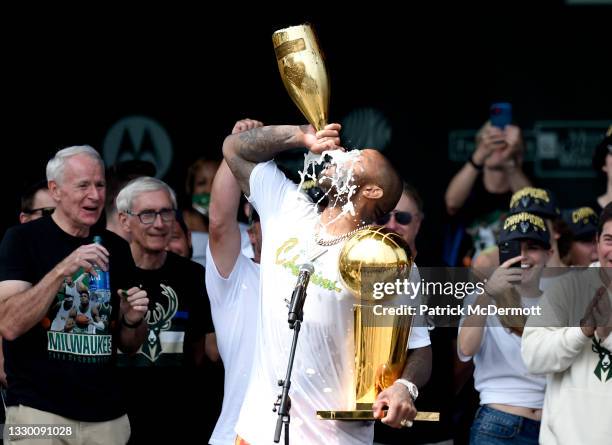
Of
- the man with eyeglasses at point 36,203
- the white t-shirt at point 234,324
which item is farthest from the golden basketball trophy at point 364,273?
the man with eyeglasses at point 36,203

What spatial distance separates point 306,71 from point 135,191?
5.61ft

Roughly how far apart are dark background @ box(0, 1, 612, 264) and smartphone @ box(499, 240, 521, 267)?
264cm

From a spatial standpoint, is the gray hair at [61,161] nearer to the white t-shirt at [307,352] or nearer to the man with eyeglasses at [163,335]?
the man with eyeglasses at [163,335]

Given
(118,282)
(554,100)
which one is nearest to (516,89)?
(554,100)

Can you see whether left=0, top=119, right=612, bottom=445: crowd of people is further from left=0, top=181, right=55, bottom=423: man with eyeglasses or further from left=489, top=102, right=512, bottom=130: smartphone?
left=489, top=102, right=512, bottom=130: smartphone

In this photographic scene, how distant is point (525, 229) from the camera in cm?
592

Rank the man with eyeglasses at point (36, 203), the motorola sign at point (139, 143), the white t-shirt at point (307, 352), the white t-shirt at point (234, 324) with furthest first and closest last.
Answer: the motorola sign at point (139, 143), the man with eyeglasses at point (36, 203), the white t-shirt at point (234, 324), the white t-shirt at point (307, 352)

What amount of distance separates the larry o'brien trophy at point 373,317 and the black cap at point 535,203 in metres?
1.62

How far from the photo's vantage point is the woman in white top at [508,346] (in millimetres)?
5809

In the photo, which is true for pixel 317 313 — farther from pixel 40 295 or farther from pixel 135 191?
pixel 135 191

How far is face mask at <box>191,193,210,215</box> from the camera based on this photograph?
7.54m

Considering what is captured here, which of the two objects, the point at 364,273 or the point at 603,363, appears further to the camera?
the point at 603,363

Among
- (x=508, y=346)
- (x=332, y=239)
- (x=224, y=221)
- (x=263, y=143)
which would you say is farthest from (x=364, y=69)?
(x=332, y=239)

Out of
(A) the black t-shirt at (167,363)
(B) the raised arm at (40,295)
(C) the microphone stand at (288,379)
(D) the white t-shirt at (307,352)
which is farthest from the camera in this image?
(A) the black t-shirt at (167,363)
